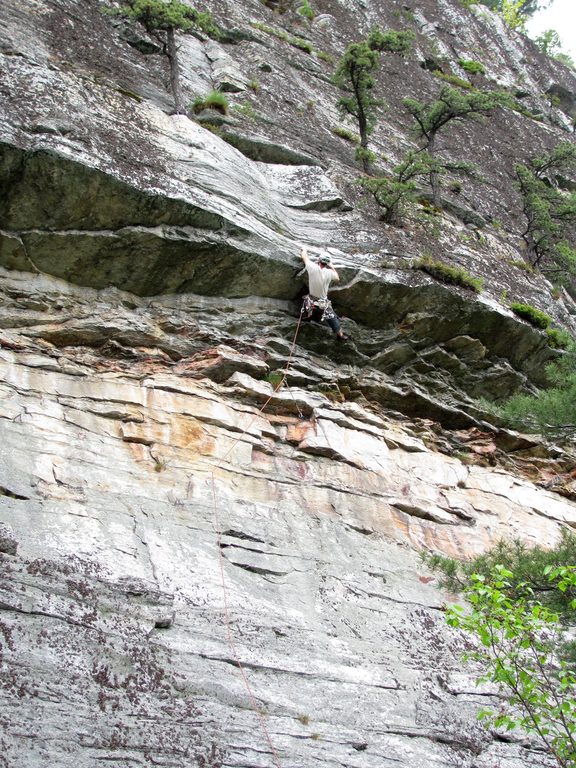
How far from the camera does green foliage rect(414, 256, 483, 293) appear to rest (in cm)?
1382

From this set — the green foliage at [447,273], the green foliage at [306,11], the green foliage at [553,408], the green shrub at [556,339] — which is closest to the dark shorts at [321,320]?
the green foliage at [447,273]

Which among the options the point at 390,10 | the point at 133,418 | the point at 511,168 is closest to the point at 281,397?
the point at 133,418

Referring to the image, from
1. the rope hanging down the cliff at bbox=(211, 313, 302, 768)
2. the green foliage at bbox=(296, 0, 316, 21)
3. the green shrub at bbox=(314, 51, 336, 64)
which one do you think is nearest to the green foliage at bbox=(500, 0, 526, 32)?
the green foliage at bbox=(296, 0, 316, 21)

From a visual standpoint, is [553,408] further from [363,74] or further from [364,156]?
[363,74]

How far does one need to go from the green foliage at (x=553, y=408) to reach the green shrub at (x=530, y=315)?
8.90 ft

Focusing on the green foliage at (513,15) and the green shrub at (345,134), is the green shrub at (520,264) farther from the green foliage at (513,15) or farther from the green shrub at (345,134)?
the green foliage at (513,15)

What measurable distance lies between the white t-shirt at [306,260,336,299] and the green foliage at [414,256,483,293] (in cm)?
207

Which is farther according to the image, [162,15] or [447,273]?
[162,15]

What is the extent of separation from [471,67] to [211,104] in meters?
17.4

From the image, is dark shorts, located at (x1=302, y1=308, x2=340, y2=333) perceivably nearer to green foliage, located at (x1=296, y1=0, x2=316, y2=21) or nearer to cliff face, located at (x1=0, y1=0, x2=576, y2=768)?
cliff face, located at (x1=0, y1=0, x2=576, y2=768)

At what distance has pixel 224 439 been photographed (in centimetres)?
1066

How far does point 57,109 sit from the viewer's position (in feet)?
37.7

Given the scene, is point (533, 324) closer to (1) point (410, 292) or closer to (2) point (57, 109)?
(1) point (410, 292)

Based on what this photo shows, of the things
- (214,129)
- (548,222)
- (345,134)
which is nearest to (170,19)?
(214,129)
